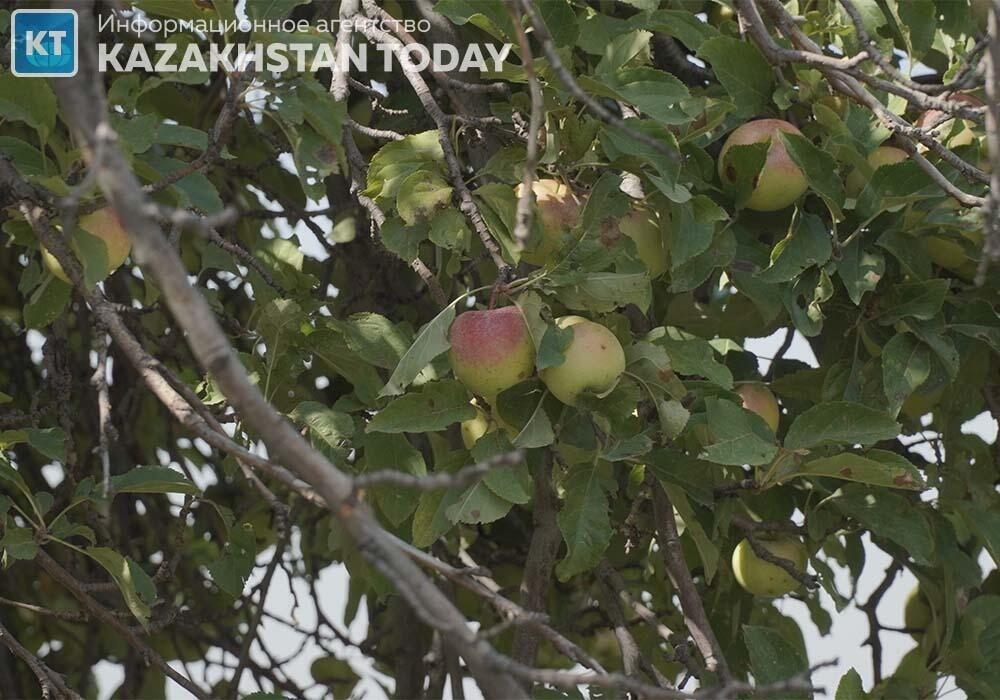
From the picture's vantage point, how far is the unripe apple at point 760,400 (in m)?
1.49

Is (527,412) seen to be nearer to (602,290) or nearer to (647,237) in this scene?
(602,290)

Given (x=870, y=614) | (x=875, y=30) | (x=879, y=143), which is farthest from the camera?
(x=870, y=614)

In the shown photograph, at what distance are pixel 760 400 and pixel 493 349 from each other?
1.57 ft

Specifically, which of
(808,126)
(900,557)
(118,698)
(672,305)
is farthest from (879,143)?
(118,698)

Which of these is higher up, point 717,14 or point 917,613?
point 717,14

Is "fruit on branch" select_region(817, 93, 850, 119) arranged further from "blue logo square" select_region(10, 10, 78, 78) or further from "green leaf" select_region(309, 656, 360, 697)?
"green leaf" select_region(309, 656, 360, 697)

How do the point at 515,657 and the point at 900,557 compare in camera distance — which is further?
the point at 900,557

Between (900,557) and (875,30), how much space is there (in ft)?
2.14

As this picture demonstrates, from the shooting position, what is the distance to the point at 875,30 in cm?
155

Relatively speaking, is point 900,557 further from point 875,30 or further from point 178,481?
point 178,481

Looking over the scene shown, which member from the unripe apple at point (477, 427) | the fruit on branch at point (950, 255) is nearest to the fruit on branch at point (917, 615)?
the fruit on branch at point (950, 255)

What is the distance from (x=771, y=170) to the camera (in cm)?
139

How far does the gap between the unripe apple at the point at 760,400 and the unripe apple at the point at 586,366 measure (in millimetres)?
370

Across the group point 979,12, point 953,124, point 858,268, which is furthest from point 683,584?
point 979,12
